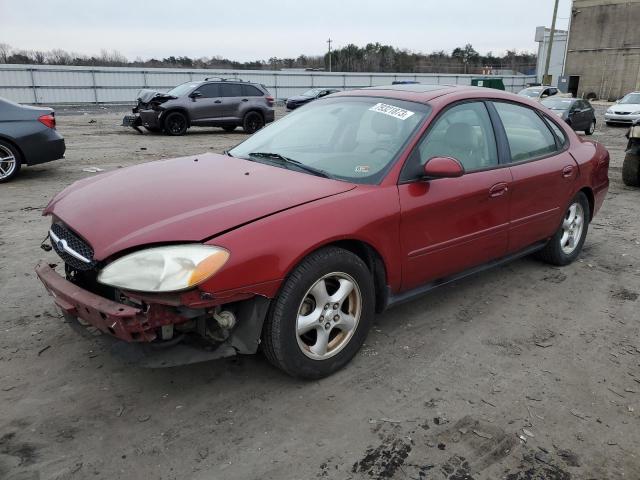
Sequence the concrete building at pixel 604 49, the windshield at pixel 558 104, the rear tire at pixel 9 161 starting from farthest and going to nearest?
the concrete building at pixel 604 49
the windshield at pixel 558 104
the rear tire at pixel 9 161

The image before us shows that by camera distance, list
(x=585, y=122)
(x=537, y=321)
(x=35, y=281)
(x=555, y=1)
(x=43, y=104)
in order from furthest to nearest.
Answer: (x=555, y=1) → (x=43, y=104) → (x=585, y=122) → (x=35, y=281) → (x=537, y=321)

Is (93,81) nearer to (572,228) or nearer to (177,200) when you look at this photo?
(572,228)

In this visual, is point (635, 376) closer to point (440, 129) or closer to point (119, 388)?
point (440, 129)

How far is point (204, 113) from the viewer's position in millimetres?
16156

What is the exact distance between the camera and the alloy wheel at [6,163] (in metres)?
8.02

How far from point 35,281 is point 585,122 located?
18.9m

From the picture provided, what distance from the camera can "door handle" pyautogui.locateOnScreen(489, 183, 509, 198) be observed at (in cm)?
366

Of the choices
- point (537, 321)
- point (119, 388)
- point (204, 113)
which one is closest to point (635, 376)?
point (537, 321)

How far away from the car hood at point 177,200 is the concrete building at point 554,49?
5454 centimetres

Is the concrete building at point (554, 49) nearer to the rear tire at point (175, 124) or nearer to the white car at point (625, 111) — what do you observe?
the white car at point (625, 111)

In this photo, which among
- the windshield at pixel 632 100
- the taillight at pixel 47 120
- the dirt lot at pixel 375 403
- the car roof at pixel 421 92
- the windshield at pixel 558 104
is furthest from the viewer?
the windshield at pixel 632 100

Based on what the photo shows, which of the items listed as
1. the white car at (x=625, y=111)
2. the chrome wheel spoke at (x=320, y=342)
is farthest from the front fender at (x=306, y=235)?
the white car at (x=625, y=111)

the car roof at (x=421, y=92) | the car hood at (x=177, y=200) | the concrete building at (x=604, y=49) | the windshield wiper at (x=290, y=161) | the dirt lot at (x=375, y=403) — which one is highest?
the concrete building at (x=604, y=49)

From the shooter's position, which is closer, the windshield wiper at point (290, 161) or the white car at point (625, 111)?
the windshield wiper at point (290, 161)
